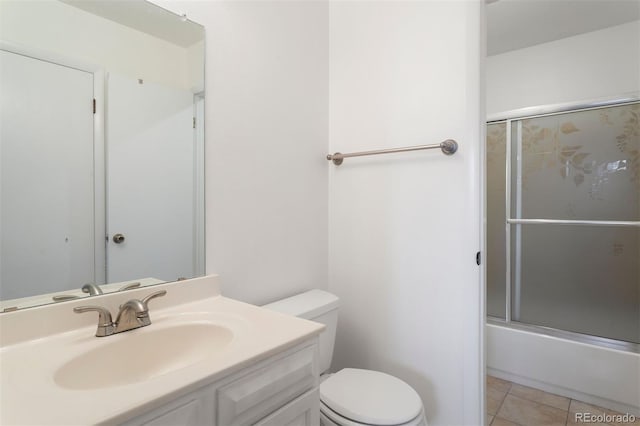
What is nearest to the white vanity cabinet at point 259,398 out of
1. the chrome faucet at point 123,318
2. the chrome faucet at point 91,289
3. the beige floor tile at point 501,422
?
the chrome faucet at point 123,318

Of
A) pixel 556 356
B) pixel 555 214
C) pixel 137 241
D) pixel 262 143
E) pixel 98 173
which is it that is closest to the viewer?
pixel 98 173

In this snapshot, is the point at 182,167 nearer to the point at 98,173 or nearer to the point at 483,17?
the point at 98,173

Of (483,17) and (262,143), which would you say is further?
(262,143)

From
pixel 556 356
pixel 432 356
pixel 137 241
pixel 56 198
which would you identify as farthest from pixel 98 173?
pixel 556 356

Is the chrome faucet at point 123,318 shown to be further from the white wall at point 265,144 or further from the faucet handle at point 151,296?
the white wall at point 265,144

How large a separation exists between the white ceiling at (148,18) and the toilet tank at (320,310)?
1.09 metres

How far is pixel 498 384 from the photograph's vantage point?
7.25 ft

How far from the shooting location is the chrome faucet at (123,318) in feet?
2.88

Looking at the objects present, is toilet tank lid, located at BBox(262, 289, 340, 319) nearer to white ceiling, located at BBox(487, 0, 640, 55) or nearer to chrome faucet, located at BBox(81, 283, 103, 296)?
chrome faucet, located at BBox(81, 283, 103, 296)

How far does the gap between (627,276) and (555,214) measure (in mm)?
550

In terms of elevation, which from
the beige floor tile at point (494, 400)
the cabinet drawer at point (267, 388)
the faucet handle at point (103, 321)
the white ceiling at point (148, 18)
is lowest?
the beige floor tile at point (494, 400)

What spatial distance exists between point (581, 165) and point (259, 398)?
2540 millimetres

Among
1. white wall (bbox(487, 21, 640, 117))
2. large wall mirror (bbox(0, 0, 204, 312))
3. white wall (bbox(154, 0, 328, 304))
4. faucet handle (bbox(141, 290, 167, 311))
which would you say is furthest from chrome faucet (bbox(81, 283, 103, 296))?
white wall (bbox(487, 21, 640, 117))

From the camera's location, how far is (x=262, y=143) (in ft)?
4.77
